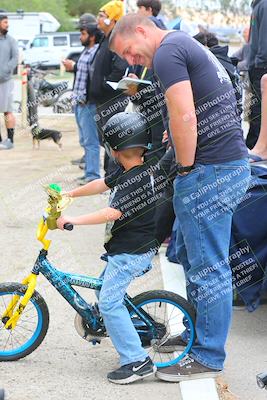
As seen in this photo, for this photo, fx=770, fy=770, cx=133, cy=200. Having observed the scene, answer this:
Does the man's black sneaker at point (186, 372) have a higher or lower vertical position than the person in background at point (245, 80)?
higher

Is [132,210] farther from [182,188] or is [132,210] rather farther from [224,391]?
[224,391]

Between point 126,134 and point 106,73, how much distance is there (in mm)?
4922

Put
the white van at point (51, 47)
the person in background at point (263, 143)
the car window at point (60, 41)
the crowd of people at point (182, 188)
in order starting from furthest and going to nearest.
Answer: the car window at point (60, 41)
the white van at point (51, 47)
the person in background at point (263, 143)
the crowd of people at point (182, 188)

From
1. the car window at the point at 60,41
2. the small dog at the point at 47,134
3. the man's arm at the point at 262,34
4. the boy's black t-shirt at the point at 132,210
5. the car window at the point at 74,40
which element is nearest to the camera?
the boy's black t-shirt at the point at 132,210

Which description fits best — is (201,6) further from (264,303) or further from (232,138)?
(232,138)

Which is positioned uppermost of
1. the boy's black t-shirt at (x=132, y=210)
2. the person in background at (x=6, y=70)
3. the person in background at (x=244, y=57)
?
the boy's black t-shirt at (x=132, y=210)

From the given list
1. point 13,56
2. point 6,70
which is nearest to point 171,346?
point 6,70

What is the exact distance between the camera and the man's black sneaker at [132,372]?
13.9ft

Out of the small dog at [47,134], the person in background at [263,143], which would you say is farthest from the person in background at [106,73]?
the small dog at [47,134]

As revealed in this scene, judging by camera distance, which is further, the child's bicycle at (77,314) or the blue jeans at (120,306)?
the child's bicycle at (77,314)

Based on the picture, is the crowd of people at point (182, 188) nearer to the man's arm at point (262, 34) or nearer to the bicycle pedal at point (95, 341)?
the bicycle pedal at point (95, 341)

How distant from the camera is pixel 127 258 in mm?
4250

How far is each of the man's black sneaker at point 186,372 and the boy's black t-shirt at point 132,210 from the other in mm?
693

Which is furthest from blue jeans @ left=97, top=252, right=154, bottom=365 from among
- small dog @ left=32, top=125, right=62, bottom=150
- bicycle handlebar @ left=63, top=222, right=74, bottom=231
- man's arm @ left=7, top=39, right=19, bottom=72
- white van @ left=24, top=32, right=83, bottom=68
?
white van @ left=24, top=32, right=83, bottom=68
